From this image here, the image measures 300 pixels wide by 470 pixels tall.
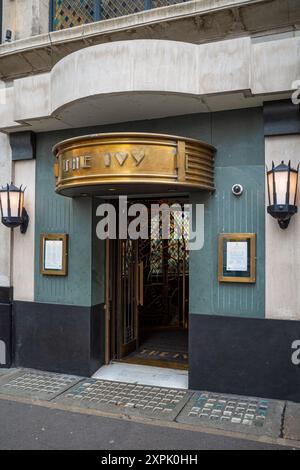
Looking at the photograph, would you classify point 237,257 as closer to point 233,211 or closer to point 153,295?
point 233,211

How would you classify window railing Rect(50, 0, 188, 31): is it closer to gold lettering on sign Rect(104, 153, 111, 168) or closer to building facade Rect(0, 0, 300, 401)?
building facade Rect(0, 0, 300, 401)

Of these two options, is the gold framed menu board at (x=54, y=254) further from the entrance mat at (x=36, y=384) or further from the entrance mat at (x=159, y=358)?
the entrance mat at (x=159, y=358)

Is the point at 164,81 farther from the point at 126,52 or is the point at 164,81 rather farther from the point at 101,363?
the point at 101,363

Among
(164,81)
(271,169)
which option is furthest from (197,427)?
(164,81)

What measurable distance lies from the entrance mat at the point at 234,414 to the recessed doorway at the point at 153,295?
4.46ft

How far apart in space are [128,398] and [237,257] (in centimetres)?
246

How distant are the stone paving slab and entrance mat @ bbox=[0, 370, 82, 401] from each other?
3.05 meters

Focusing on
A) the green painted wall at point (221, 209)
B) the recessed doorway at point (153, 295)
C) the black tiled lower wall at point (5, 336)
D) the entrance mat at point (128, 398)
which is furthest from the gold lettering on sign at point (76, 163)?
the entrance mat at point (128, 398)

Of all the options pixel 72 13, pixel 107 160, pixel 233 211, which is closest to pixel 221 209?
pixel 233 211

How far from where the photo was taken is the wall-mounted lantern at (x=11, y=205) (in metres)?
6.40

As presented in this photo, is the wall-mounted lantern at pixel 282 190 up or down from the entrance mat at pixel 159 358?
up

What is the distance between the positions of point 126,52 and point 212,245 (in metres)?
2.84

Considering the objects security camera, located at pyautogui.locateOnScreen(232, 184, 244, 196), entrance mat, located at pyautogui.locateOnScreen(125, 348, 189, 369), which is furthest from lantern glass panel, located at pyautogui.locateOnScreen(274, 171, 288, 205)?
entrance mat, located at pyautogui.locateOnScreen(125, 348, 189, 369)

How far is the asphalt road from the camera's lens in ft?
13.7
